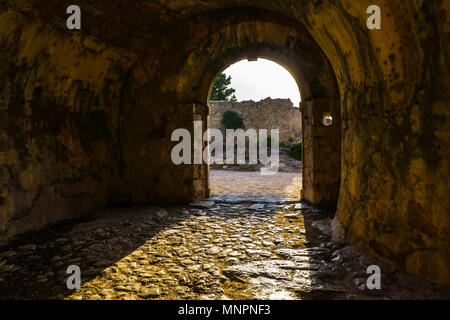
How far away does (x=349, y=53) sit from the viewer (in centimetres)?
232

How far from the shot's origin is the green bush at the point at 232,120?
17.1 meters

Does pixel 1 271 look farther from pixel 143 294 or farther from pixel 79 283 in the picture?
pixel 143 294

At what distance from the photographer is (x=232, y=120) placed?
1719 centimetres

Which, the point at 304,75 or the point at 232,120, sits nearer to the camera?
the point at 304,75

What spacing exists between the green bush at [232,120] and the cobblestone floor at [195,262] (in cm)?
1403

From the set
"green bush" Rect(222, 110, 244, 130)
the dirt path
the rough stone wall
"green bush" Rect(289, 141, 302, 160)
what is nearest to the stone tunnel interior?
the dirt path

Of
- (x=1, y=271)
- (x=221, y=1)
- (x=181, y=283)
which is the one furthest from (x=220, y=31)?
(x=1, y=271)

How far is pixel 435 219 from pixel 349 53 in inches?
61.5

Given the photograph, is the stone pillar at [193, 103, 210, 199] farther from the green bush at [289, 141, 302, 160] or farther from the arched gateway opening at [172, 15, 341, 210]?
the green bush at [289, 141, 302, 160]

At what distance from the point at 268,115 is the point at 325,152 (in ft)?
44.8

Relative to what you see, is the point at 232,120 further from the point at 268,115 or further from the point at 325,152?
the point at 325,152

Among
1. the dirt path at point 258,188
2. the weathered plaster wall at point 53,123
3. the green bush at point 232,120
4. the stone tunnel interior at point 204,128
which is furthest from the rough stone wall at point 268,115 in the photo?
the weathered plaster wall at point 53,123

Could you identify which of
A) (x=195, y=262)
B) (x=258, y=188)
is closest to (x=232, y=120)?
(x=258, y=188)

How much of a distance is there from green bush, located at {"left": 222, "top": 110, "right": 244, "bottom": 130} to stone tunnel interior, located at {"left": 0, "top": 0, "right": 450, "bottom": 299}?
12.7 meters
